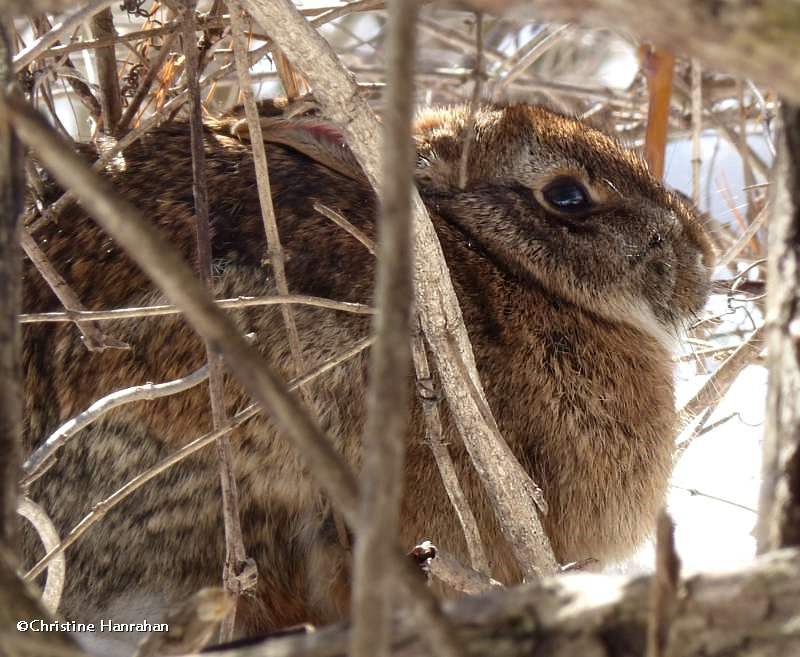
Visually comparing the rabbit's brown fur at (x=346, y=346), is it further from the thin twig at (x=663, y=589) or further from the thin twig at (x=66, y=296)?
the thin twig at (x=663, y=589)

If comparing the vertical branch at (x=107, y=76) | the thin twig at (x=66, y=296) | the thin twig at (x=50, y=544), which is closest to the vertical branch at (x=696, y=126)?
the vertical branch at (x=107, y=76)

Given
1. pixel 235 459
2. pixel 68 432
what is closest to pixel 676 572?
pixel 68 432

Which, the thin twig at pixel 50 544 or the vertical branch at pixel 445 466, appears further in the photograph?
the vertical branch at pixel 445 466

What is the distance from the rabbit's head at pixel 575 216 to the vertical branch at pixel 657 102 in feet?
1.83

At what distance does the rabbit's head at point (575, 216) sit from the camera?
3.56 m

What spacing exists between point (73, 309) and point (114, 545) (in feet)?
2.20

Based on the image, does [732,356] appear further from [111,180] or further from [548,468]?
[111,180]

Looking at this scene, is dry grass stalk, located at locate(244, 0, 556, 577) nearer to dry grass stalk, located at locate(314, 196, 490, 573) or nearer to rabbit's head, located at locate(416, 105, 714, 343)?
dry grass stalk, located at locate(314, 196, 490, 573)

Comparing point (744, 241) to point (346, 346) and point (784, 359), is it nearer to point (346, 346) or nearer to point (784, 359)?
point (346, 346)

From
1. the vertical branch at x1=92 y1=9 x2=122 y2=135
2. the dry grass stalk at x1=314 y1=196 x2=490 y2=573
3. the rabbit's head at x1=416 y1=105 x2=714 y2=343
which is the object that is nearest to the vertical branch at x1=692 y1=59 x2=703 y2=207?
the rabbit's head at x1=416 y1=105 x2=714 y2=343

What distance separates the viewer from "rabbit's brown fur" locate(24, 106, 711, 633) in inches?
118

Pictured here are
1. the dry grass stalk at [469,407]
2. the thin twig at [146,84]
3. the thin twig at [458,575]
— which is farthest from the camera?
the thin twig at [146,84]

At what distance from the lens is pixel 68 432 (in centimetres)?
240

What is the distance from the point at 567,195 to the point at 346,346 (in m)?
1.09
